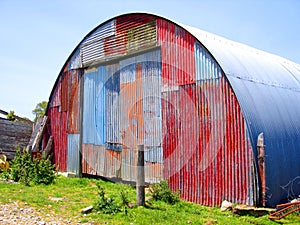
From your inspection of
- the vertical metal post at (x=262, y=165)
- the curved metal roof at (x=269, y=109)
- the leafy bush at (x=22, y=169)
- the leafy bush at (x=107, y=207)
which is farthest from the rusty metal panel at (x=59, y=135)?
the vertical metal post at (x=262, y=165)

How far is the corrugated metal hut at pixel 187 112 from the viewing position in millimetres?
9500

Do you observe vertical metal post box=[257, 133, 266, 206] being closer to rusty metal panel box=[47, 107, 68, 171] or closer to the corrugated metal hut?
the corrugated metal hut

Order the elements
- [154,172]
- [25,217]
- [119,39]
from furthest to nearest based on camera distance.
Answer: [119,39] < [154,172] < [25,217]

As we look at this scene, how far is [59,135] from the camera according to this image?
16656 mm

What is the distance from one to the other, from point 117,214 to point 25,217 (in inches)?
84.1

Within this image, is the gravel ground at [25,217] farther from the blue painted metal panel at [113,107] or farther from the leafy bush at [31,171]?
the blue painted metal panel at [113,107]

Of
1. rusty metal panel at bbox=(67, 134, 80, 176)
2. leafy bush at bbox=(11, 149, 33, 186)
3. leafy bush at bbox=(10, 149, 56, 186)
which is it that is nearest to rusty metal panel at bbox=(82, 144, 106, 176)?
rusty metal panel at bbox=(67, 134, 80, 176)

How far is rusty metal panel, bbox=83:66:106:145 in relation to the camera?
47.6 ft

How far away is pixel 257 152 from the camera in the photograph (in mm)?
9156

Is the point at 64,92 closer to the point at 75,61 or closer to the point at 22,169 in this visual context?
the point at 75,61

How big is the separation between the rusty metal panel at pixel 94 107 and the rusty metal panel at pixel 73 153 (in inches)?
22.3

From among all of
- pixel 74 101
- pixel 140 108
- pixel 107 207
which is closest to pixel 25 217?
pixel 107 207

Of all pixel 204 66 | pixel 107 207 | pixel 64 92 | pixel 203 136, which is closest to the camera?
pixel 107 207

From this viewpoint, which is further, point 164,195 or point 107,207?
point 164,195
